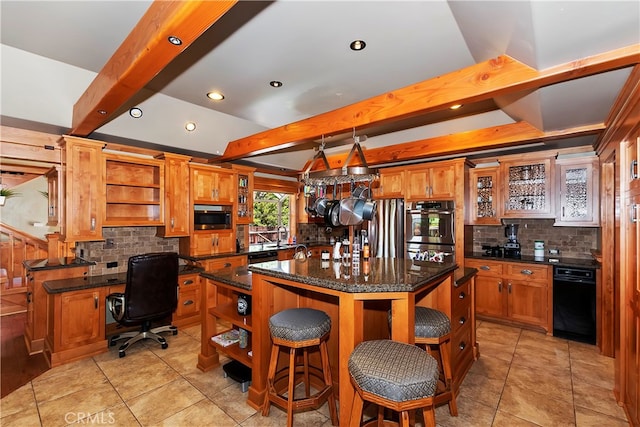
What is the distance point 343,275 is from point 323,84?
2.02m

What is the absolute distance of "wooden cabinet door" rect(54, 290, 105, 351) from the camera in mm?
3076

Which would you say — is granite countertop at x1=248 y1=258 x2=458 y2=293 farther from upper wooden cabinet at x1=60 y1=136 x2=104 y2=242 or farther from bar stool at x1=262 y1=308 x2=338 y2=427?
upper wooden cabinet at x1=60 y1=136 x2=104 y2=242

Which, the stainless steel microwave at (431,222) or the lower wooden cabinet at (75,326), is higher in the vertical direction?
the stainless steel microwave at (431,222)

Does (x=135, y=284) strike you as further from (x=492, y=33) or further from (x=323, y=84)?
(x=492, y=33)

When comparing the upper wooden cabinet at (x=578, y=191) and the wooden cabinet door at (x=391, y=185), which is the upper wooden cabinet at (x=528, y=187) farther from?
the wooden cabinet door at (x=391, y=185)

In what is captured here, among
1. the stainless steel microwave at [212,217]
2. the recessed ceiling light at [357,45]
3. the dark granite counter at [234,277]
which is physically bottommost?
the dark granite counter at [234,277]

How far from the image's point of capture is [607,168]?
129 inches

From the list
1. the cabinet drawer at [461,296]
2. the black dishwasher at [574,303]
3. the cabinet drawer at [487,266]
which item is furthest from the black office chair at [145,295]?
the black dishwasher at [574,303]

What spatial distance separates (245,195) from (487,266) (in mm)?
4145

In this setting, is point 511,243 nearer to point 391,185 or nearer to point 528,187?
point 528,187

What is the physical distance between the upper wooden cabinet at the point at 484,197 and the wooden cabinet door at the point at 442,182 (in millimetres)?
414

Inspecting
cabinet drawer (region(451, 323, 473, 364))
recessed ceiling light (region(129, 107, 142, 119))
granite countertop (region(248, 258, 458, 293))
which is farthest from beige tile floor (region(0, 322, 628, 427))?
recessed ceiling light (region(129, 107, 142, 119))

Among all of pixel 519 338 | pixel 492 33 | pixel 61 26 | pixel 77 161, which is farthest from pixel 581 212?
pixel 77 161

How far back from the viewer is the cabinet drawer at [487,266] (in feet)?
13.9
